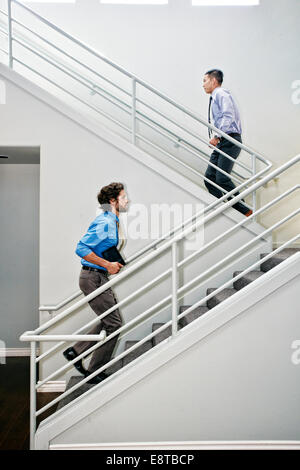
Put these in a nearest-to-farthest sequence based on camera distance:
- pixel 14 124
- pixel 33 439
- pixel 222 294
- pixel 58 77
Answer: pixel 33 439 → pixel 222 294 → pixel 14 124 → pixel 58 77

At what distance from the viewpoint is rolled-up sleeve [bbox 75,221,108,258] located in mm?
2826

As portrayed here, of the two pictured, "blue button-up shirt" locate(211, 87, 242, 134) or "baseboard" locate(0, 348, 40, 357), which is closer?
Answer: "blue button-up shirt" locate(211, 87, 242, 134)

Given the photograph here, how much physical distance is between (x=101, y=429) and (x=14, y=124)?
258 cm

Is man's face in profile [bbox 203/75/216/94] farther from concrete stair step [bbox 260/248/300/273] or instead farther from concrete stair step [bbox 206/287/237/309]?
concrete stair step [bbox 206/287/237/309]

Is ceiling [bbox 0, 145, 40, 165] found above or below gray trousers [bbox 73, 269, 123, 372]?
above

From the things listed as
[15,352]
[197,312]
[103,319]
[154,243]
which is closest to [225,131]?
[154,243]

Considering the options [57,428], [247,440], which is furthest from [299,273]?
[57,428]

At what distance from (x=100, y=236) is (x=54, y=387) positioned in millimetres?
1591

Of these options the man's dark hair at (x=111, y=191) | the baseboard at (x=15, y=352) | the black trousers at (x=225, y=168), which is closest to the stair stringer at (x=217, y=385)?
the man's dark hair at (x=111, y=191)

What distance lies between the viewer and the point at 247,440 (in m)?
2.42

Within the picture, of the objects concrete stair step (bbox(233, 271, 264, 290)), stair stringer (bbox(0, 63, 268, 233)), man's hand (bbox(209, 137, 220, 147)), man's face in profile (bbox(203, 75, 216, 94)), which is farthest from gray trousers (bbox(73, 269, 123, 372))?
man's face in profile (bbox(203, 75, 216, 94))

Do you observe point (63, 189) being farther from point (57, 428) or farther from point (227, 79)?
point (227, 79)

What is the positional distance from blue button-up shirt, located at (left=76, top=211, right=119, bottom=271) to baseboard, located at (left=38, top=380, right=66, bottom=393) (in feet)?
4.58

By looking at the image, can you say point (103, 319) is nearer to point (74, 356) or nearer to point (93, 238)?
point (74, 356)
